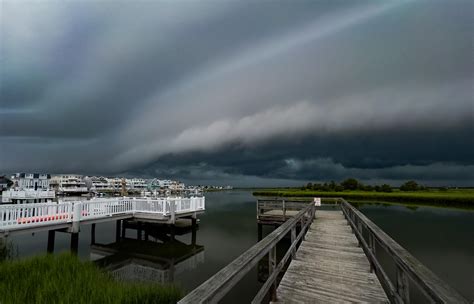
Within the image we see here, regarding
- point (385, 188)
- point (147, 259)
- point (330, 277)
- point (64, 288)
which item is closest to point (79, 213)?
point (147, 259)

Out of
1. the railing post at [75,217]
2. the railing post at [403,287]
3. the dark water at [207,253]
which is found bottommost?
the dark water at [207,253]

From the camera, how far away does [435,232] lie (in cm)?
1891

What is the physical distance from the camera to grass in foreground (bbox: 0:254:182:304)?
4.81m

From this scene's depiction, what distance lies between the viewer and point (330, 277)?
4715mm

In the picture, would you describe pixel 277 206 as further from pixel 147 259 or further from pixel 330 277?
pixel 330 277

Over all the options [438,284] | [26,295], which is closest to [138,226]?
[26,295]

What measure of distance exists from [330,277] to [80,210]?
12.1 meters

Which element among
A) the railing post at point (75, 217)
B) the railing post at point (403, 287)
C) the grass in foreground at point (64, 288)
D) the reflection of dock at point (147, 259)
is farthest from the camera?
the railing post at point (75, 217)

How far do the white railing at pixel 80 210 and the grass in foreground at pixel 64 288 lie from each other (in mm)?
4133

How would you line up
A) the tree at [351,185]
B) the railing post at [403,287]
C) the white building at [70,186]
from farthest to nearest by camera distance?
the tree at [351,185]
the white building at [70,186]
the railing post at [403,287]

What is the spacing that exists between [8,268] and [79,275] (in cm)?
210

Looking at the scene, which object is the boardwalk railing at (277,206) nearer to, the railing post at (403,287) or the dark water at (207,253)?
the dark water at (207,253)

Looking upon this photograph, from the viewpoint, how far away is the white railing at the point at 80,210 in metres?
9.95

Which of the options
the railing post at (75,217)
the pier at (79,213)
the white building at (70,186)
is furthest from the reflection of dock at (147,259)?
the white building at (70,186)
